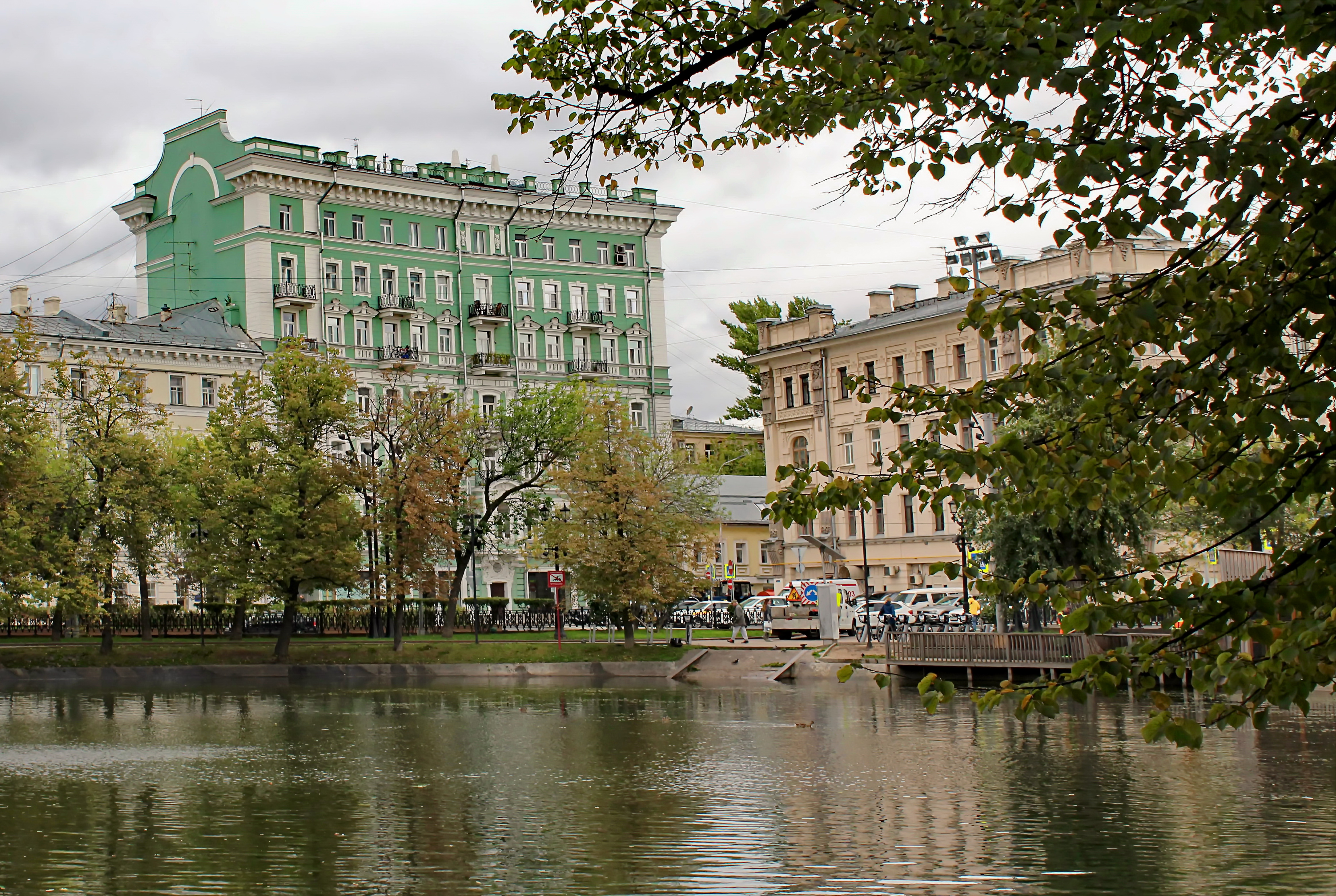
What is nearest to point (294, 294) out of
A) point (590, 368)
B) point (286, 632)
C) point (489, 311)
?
point (489, 311)

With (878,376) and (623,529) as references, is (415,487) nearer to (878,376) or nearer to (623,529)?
(623,529)

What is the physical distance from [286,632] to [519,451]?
64.1 ft

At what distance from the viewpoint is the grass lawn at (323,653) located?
51781mm

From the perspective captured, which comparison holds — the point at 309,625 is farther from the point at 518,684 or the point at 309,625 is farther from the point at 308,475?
the point at 518,684

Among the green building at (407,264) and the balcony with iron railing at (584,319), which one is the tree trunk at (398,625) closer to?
the green building at (407,264)

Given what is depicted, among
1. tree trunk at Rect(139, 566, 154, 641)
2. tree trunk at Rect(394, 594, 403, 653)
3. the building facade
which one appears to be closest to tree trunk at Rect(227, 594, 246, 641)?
tree trunk at Rect(139, 566, 154, 641)

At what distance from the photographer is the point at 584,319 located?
87.4 metres

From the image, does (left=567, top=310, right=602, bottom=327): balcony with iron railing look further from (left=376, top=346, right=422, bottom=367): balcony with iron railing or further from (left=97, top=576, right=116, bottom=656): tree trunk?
(left=97, top=576, right=116, bottom=656): tree trunk

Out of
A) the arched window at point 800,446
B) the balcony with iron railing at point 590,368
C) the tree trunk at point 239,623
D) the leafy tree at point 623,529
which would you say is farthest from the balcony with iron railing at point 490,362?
the tree trunk at point 239,623

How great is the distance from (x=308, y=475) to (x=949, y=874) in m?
43.1

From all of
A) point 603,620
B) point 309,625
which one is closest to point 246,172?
point 309,625

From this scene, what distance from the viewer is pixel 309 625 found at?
63.1m

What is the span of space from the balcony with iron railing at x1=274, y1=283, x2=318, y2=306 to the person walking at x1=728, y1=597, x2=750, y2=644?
101ft

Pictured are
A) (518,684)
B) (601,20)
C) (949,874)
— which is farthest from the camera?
(518,684)
